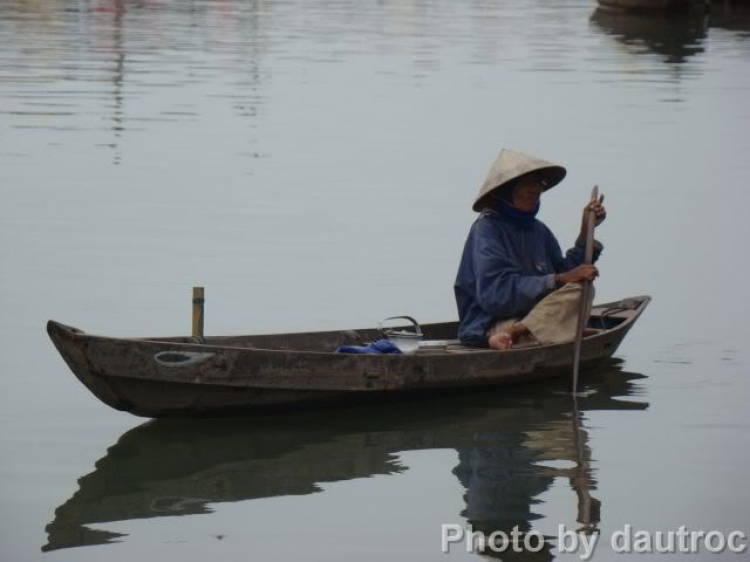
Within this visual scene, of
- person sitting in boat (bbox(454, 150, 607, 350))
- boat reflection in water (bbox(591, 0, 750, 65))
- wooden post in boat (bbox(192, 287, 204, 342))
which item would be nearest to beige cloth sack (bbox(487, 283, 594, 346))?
person sitting in boat (bbox(454, 150, 607, 350))

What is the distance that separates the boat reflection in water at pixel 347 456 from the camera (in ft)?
25.7

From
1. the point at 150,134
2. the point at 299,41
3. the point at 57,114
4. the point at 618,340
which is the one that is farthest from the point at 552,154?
the point at 299,41

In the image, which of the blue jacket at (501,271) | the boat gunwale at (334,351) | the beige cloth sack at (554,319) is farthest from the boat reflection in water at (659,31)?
the beige cloth sack at (554,319)

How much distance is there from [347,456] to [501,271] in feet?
4.87

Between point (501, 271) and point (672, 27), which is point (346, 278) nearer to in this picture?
point (501, 271)

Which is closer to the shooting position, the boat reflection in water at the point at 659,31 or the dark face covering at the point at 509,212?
the dark face covering at the point at 509,212

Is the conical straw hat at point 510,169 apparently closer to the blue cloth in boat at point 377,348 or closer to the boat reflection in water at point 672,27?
A: the blue cloth in boat at point 377,348

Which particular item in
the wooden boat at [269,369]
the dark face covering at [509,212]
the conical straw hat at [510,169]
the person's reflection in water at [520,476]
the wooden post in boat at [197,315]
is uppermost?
the conical straw hat at [510,169]

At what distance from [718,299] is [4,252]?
5.59 m

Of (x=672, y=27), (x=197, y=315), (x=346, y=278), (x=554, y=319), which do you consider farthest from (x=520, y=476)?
(x=672, y=27)

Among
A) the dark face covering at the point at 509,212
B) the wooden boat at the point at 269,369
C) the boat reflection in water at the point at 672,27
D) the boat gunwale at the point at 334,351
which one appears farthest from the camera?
the boat reflection in water at the point at 672,27

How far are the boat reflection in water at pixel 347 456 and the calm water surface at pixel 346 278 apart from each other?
0.06ft

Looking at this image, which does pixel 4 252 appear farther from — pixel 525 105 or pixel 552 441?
pixel 525 105

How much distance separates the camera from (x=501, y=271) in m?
9.52
